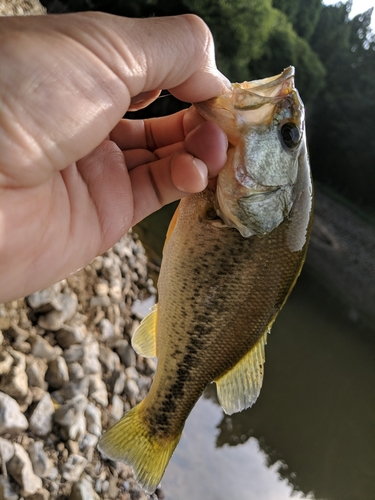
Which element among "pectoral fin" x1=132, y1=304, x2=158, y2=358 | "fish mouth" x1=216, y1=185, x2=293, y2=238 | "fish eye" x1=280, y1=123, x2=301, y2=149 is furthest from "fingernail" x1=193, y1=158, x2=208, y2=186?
"pectoral fin" x1=132, y1=304, x2=158, y2=358

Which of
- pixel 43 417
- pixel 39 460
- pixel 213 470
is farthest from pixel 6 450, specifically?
pixel 213 470

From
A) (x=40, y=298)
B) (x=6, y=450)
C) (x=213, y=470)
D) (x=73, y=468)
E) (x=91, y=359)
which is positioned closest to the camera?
(x=6, y=450)

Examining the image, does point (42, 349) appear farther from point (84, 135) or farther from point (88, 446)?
point (84, 135)

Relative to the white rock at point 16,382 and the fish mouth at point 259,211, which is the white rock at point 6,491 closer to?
the white rock at point 16,382

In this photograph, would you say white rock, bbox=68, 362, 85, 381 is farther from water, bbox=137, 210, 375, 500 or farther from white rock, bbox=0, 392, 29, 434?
water, bbox=137, 210, 375, 500

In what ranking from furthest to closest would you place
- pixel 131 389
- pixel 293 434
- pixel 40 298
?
1. pixel 293 434
2. pixel 131 389
3. pixel 40 298
